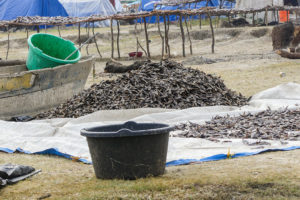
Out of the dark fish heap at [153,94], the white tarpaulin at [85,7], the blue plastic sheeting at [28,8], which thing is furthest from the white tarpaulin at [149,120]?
the white tarpaulin at [85,7]

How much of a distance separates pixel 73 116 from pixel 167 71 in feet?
5.96

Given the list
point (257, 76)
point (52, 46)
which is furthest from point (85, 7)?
point (52, 46)

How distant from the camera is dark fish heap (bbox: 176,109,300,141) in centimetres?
555

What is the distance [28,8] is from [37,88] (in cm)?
2417

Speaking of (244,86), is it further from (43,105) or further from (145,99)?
(43,105)

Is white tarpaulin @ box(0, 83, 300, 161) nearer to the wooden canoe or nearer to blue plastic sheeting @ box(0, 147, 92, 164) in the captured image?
blue plastic sheeting @ box(0, 147, 92, 164)

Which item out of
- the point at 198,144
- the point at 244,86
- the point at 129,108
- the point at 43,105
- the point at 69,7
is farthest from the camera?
the point at 69,7

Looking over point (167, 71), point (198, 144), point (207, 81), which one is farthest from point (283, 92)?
point (198, 144)

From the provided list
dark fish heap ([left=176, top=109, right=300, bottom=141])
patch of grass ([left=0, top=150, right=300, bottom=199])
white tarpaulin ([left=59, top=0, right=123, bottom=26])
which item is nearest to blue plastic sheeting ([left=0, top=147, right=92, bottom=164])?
patch of grass ([left=0, top=150, right=300, bottom=199])

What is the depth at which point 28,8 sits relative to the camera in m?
31.2

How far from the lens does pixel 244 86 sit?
1034cm

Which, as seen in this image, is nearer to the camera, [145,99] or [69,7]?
[145,99]

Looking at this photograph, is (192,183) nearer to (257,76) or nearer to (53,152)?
(53,152)

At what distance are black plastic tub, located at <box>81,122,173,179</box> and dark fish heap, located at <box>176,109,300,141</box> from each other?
1.58 metres
